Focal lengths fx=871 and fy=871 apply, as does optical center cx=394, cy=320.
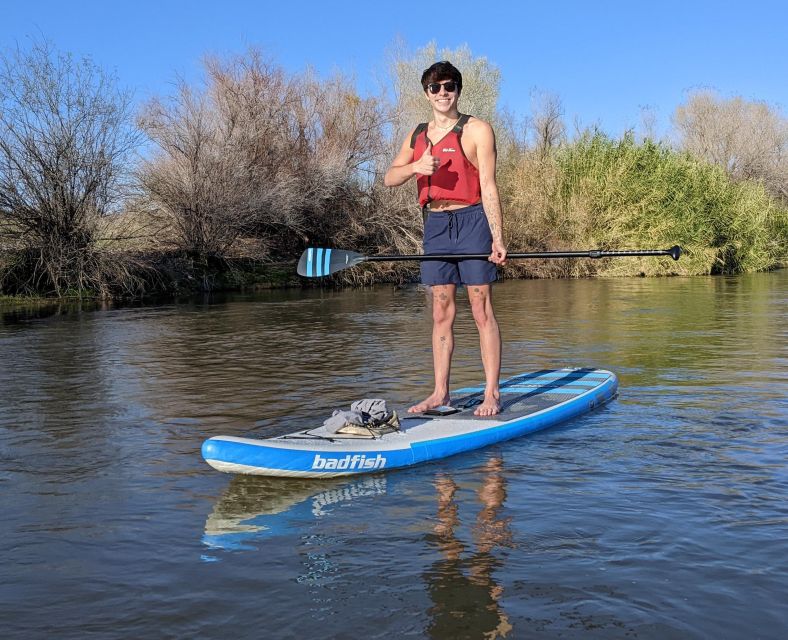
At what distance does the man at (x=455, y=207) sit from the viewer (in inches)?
230

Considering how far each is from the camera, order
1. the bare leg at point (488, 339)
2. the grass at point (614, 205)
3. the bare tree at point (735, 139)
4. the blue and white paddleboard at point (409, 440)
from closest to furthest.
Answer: the blue and white paddleboard at point (409, 440) → the bare leg at point (488, 339) → the grass at point (614, 205) → the bare tree at point (735, 139)

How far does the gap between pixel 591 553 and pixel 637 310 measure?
13.8m

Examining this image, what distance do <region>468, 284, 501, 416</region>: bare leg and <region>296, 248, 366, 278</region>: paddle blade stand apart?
1109 mm

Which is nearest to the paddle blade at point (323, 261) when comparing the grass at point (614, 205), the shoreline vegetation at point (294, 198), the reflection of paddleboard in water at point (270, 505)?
the reflection of paddleboard in water at point (270, 505)

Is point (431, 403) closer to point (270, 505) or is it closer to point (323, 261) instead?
point (323, 261)

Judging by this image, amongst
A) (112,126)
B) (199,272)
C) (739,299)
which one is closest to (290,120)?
(199,272)

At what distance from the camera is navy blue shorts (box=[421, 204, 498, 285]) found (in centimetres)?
589

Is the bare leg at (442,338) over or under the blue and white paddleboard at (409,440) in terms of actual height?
over

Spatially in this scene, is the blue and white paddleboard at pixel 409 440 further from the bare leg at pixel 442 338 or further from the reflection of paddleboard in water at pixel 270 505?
the bare leg at pixel 442 338

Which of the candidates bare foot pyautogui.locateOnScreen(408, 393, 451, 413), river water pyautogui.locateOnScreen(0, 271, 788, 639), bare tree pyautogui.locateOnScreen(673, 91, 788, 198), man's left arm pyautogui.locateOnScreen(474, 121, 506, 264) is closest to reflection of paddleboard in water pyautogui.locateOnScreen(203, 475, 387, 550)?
river water pyautogui.locateOnScreen(0, 271, 788, 639)

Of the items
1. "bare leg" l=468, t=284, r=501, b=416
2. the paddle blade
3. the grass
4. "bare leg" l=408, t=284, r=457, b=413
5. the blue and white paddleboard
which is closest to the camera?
the blue and white paddleboard

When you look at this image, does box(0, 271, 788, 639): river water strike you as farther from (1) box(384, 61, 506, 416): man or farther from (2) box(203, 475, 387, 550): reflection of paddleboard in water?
(1) box(384, 61, 506, 416): man

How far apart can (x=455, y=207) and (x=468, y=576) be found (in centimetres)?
314

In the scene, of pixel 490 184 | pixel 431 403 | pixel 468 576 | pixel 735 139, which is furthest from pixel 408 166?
pixel 735 139
